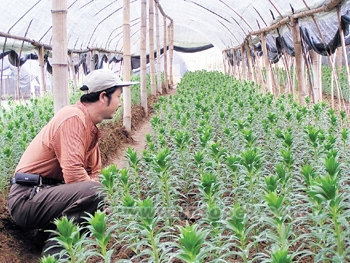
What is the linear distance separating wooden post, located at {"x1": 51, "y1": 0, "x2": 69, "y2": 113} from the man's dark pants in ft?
4.91

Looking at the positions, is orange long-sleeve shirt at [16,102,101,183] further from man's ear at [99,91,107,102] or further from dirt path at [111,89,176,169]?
dirt path at [111,89,176,169]

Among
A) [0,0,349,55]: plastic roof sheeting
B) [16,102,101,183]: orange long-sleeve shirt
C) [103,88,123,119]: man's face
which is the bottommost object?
[16,102,101,183]: orange long-sleeve shirt

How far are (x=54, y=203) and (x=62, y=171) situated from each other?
284mm

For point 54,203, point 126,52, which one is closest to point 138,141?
point 126,52

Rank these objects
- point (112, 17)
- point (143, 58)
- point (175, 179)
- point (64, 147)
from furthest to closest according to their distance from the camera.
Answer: point (112, 17), point (143, 58), point (175, 179), point (64, 147)

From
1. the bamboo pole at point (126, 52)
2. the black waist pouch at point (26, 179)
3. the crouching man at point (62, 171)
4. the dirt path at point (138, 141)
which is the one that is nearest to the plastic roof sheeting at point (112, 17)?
the bamboo pole at point (126, 52)

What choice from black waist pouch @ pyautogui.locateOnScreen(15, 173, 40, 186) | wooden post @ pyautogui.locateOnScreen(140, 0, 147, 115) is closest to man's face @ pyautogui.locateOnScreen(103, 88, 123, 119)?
black waist pouch @ pyautogui.locateOnScreen(15, 173, 40, 186)

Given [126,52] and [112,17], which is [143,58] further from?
[112,17]

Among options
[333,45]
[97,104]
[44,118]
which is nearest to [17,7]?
[44,118]

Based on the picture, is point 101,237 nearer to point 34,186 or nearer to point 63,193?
point 63,193

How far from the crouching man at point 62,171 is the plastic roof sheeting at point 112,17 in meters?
5.29

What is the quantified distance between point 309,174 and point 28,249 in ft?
8.78

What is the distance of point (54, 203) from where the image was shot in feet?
12.0

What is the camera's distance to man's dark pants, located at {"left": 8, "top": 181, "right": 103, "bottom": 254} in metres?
3.64
